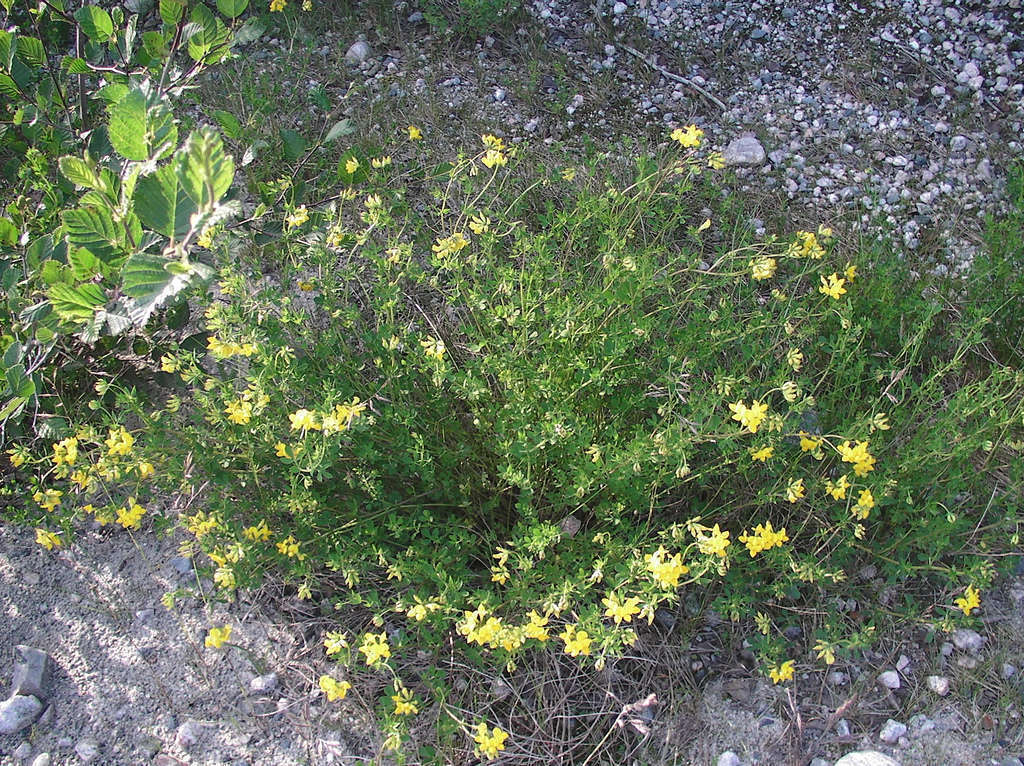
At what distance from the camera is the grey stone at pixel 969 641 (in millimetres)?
2469

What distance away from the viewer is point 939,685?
2.38 metres

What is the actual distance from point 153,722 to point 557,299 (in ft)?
5.24

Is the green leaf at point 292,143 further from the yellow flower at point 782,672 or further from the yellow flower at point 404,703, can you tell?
the yellow flower at point 782,672

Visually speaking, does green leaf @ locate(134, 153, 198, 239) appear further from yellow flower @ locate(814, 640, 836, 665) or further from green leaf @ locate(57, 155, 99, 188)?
yellow flower @ locate(814, 640, 836, 665)

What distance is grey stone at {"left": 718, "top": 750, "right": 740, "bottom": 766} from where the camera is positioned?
226 cm

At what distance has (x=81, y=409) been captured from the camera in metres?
2.76

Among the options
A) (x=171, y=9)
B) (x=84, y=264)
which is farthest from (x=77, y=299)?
(x=171, y=9)

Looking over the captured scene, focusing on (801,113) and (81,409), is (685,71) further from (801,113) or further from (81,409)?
(81,409)

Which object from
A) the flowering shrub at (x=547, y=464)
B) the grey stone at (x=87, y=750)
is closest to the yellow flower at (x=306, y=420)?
the flowering shrub at (x=547, y=464)

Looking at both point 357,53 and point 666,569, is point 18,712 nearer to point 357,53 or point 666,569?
point 666,569

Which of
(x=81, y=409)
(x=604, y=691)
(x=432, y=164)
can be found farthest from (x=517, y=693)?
(x=432, y=164)

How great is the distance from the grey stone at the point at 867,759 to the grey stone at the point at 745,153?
251cm

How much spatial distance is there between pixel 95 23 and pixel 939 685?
2930 mm

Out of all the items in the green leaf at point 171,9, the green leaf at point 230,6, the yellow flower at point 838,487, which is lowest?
the yellow flower at point 838,487
